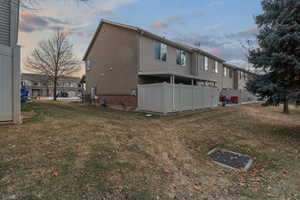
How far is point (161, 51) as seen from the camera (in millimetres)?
14789

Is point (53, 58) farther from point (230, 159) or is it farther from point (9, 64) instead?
point (230, 159)

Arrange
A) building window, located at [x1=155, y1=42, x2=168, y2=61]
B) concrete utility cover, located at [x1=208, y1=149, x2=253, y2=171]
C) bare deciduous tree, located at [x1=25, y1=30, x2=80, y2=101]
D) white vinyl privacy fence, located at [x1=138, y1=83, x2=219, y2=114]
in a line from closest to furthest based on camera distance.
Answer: concrete utility cover, located at [x1=208, y1=149, x2=253, y2=171]
white vinyl privacy fence, located at [x1=138, y1=83, x2=219, y2=114]
building window, located at [x1=155, y1=42, x2=168, y2=61]
bare deciduous tree, located at [x1=25, y1=30, x2=80, y2=101]

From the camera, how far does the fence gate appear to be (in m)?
5.40

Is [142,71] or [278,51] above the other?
[142,71]

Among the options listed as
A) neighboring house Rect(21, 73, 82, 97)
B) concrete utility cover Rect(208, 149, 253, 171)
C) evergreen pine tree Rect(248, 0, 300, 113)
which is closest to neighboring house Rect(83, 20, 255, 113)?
evergreen pine tree Rect(248, 0, 300, 113)

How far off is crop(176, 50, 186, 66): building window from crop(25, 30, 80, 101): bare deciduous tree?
1841cm

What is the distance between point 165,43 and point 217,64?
11645mm

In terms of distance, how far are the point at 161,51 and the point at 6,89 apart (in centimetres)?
1176

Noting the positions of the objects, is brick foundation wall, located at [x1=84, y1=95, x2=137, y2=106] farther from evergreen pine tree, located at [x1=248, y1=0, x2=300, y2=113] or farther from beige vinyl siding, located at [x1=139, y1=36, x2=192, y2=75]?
evergreen pine tree, located at [x1=248, y1=0, x2=300, y2=113]

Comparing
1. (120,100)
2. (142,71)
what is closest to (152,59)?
(142,71)

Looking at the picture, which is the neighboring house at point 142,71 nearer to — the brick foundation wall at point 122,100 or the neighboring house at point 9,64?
the brick foundation wall at point 122,100

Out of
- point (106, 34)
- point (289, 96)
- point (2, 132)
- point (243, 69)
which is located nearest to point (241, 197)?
point (289, 96)

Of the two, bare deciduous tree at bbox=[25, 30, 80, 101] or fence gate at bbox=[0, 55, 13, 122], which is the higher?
bare deciduous tree at bbox=[25, 30, 80, 101]

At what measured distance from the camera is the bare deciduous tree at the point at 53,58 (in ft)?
80.6
